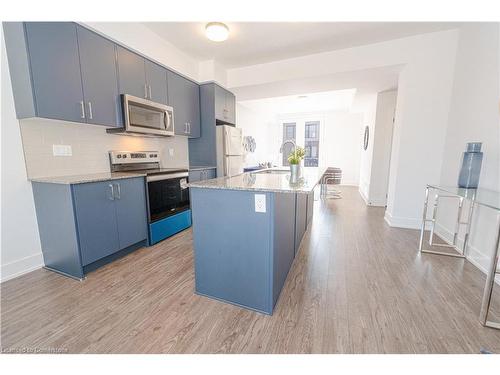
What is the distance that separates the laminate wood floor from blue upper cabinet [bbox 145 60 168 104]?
6.76 ft

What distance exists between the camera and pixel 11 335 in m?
1.38

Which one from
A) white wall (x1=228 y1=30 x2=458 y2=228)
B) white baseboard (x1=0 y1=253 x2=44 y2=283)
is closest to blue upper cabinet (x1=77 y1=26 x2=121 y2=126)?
white baseboard (x1=0 y1=253 x2=44 y2=283)

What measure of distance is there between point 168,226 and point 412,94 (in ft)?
12.6

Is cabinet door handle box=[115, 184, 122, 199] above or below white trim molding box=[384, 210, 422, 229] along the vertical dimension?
above

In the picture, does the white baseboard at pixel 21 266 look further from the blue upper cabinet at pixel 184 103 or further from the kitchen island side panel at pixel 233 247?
the blue upper cabinet at pixel 184 103

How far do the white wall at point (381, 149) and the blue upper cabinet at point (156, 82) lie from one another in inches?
163

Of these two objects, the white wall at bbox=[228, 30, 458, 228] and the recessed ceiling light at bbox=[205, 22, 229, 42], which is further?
the white wall at bbox=[228, 30, 458, 228]

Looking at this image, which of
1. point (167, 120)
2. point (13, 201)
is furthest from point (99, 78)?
point (13, 201)

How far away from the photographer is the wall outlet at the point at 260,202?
1433 mm

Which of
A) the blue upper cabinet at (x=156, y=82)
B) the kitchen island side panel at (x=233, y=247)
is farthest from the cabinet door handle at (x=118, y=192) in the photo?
the blue upper cabinet at (x=156, y=82)

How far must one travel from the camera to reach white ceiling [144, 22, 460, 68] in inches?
105

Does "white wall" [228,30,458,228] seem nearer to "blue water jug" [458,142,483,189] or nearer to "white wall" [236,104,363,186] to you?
"blue water jug" [458,142,483,189]

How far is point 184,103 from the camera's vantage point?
3453 mm
